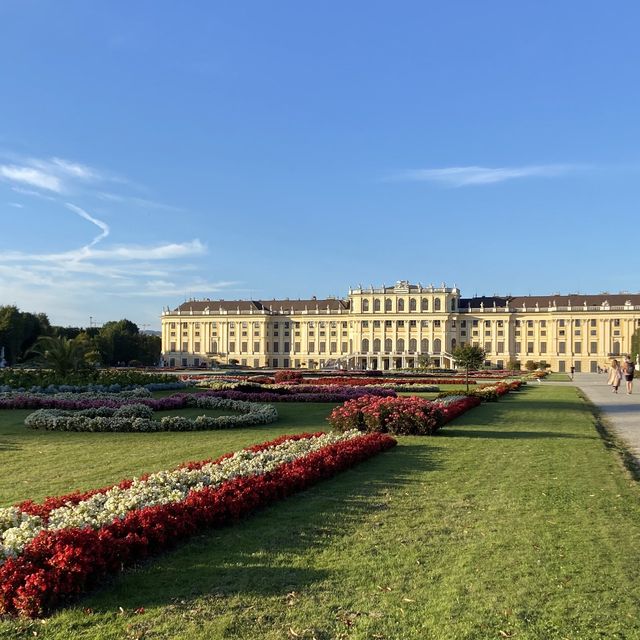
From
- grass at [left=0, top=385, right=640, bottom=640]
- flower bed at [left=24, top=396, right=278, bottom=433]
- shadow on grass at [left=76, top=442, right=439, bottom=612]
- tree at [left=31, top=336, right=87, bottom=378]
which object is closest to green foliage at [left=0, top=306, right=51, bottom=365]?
tree at [left=31, top=336, right=87, bottom=378]

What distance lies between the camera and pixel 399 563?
5.23 metres

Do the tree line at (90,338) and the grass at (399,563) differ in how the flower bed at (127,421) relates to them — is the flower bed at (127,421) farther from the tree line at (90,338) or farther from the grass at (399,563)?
the tree line at (90,338)

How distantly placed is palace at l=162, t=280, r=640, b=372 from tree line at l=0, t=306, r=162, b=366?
1058cm

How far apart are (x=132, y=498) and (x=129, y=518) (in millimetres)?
696

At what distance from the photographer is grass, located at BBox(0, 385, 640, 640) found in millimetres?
4129

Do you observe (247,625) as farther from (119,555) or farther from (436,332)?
(436,332)

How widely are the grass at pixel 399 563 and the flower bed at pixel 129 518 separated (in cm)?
16

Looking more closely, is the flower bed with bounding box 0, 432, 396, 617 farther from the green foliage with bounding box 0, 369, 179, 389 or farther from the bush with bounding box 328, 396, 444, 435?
the green foliage with bounding box 0, 369, 179, 389

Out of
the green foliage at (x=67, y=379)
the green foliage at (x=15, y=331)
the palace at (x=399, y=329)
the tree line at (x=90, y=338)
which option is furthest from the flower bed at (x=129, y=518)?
the palace at (x=399, y=329)

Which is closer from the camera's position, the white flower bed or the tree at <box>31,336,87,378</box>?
the white flower bed

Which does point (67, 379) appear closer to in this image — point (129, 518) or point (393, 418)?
point (393, 418)

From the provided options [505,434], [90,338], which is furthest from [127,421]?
[90,338]

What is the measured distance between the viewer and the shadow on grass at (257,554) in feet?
15.2

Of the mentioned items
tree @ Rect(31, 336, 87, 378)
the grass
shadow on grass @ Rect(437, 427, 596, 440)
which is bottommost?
shadow on grass @ Rect(437, 427, 596, 440)
